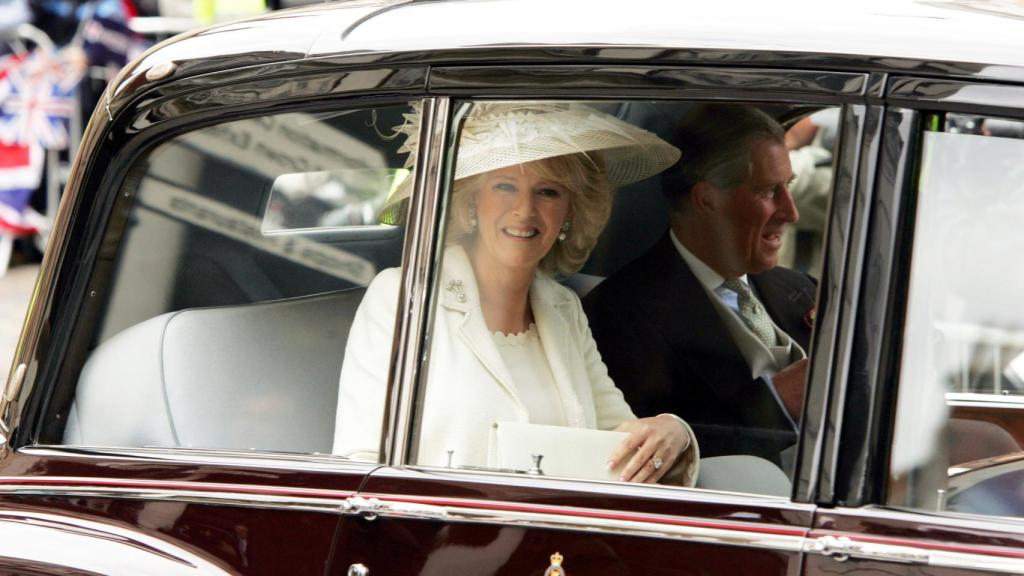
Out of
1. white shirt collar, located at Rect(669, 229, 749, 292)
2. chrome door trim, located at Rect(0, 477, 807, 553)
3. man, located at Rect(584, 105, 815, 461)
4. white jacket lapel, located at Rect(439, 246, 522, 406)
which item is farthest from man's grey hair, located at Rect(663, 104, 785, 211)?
chrome door trim, located at Rect(0, 477, 807, 553)

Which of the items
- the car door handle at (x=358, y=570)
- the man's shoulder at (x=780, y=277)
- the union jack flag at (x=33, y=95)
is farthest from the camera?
the union jack flag at (x=33, y=95)

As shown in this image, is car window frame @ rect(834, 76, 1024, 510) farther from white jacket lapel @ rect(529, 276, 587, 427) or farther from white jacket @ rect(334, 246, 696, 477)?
white jacket lapel @ rect(529, 276, 587, 427)

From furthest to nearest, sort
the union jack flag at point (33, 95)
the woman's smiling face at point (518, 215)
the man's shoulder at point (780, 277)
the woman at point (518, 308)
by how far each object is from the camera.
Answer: the union jack flag at point (33, 95)
the man's shoulder at point (780, 277)
the woman's smiling face at point (518, 215)
the woman at point (518, 308)

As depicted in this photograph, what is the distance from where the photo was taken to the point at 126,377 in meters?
2.62

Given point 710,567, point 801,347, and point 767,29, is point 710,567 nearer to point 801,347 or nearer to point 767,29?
point 801,347

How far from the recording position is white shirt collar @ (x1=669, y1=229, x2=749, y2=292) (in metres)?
2.66

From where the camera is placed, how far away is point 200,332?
267cm

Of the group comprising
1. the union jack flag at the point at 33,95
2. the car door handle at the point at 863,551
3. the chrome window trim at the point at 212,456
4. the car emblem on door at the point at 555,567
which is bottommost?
the car emblem on door at the point at 555,567

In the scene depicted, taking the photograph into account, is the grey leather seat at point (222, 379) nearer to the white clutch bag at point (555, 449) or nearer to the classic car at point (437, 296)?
the classic car at point (437, 296)

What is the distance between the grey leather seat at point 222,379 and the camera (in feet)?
8.18

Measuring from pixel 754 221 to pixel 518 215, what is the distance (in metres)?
0.51

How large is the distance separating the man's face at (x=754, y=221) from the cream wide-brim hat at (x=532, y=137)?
23cm

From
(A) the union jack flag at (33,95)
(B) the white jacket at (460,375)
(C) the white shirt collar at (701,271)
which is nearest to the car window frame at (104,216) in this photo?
(B) the white jacket at (460,375)

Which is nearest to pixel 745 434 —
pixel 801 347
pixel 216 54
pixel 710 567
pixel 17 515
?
pixel 801 347
